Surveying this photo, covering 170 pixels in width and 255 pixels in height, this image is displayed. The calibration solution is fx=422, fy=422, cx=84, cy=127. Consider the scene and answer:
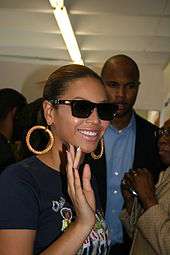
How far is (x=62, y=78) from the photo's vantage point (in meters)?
1.57

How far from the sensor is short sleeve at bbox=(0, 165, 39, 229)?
49.5 inches

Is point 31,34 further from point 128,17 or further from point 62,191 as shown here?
point 62,191

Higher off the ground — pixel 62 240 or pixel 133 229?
pixel 62 240

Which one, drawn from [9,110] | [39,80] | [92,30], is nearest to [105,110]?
[9,110]

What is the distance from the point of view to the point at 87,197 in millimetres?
1326

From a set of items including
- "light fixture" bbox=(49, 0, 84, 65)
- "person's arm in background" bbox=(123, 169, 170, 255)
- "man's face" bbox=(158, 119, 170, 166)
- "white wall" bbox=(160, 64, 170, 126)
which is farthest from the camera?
"white wall" bbox=(160, 64, 170, 126)

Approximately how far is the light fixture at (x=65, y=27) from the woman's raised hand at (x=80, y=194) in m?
3.65

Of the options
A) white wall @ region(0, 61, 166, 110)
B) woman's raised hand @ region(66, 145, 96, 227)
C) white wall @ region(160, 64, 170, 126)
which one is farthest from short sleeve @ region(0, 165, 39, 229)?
white wall @ region(160, 64, 170, 126)

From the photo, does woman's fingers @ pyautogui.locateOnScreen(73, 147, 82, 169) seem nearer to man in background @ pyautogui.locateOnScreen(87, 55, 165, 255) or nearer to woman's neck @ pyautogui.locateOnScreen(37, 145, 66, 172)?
woman's neck @ pyautogui.locateOnScreen(37, 145, 66, 172)

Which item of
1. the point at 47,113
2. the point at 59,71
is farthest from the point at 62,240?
the point at 59,71

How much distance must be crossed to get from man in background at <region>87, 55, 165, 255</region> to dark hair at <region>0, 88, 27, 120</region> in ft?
2.35

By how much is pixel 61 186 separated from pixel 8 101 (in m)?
1.65

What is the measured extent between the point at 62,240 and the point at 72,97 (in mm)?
516

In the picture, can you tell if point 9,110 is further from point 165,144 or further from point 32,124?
point 165,144
